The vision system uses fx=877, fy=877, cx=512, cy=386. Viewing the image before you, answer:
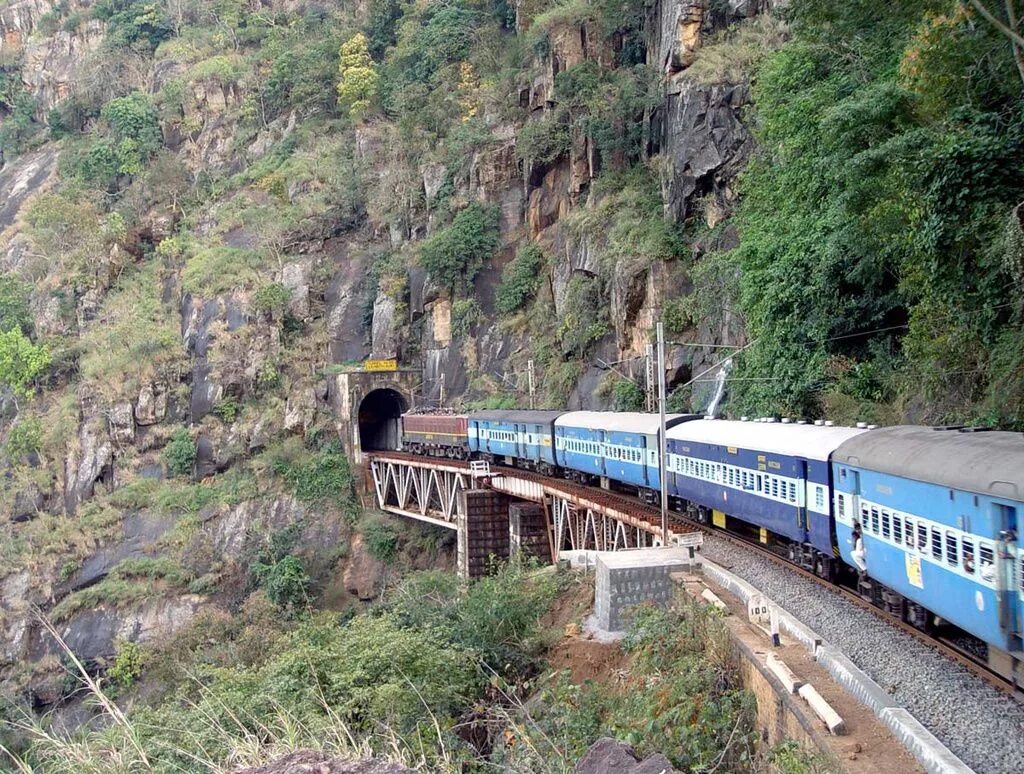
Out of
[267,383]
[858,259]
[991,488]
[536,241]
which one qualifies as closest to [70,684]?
[267,383]

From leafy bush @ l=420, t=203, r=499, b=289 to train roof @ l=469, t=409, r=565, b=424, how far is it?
1295cm

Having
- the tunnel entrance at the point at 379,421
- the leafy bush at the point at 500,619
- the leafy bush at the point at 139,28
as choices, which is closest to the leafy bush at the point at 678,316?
the leafy bush at the point at 500,619

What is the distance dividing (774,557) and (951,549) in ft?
24.5

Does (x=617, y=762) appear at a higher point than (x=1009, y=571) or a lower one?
lower

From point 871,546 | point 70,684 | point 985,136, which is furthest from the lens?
point 70,684

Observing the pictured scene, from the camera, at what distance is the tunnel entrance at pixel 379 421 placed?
180 feet

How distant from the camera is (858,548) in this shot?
1305 cm

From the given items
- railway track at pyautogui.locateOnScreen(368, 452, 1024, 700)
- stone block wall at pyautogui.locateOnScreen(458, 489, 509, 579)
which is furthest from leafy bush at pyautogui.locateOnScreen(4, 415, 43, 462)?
stone block wall at pyautogui.locateOnScreen(458, 489, 509, 579)

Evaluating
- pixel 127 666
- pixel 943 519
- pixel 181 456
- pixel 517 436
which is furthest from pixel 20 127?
pixel 943 519

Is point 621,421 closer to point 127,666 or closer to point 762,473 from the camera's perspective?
point 762,473

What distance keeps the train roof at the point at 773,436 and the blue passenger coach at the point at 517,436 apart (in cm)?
1017

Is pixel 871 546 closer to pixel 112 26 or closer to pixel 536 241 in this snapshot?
pixel 536 241

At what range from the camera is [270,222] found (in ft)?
189

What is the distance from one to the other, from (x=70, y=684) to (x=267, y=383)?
18.7 meters
